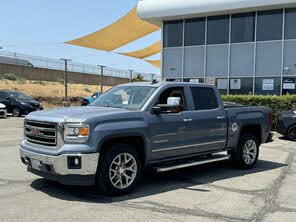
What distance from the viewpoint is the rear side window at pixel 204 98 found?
835 cm

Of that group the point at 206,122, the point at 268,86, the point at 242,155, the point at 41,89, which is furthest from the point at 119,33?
the point at 41,89

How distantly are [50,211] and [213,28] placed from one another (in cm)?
1747

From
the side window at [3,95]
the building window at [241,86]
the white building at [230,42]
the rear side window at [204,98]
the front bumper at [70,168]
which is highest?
the white building at [230,42]

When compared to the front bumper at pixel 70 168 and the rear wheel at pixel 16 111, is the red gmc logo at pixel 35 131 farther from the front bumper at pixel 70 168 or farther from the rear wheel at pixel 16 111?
the rear wheel at pixel 16 111

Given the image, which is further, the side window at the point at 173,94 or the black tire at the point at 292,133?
the black tire at the point at 292,133

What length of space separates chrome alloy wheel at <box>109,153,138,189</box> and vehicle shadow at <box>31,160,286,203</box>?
0.72ft

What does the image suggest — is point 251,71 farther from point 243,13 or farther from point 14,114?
point 14,114

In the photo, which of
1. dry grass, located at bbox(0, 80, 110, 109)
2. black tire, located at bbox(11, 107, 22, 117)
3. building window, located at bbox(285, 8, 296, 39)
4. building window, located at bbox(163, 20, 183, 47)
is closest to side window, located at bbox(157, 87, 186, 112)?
building window, located at bbox(285, 8, 296, 39)

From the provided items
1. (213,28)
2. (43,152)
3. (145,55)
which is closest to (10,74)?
(145,55)

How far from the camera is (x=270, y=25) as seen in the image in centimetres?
2039

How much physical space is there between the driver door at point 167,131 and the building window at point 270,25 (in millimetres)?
13786

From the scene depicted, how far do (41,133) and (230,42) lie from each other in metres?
16.1

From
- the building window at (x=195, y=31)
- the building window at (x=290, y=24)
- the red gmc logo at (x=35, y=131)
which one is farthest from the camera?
the building window at (x=195, y=31)

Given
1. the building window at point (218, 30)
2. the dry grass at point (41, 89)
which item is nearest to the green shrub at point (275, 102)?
the building window at point (218, 30)
